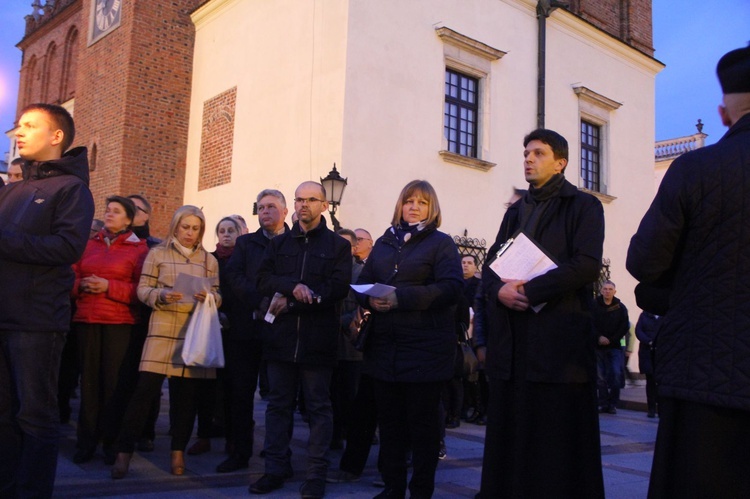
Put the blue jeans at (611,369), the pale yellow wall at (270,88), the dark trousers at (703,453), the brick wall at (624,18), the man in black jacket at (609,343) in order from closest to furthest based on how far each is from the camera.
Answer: the dark trousers at (703,453), the man in black jacket at (609,343), the blue jeans at (611,369), the pale yellow wall at (270,88), the brick wall at (624,18)

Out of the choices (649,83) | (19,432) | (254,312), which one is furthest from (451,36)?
(19,432)

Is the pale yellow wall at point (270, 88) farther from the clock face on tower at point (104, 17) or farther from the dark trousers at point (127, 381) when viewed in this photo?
the dark trousers at point (127, 381)

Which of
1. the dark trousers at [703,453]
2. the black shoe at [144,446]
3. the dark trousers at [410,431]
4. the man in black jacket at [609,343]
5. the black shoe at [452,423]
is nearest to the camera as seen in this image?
the dark trousers at [703,453]

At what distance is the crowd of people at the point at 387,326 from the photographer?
2.41 m

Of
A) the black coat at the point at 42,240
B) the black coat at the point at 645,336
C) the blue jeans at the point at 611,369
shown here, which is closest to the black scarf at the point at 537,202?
the black coat at the point at 42,240

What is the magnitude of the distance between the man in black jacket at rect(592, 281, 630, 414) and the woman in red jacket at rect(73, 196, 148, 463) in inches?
290

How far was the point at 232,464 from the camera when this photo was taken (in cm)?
523

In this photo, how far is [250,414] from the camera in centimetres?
538

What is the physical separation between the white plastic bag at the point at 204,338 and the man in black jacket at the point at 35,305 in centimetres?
131

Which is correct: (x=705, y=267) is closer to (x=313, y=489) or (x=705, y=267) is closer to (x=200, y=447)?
(x=313, y=489)

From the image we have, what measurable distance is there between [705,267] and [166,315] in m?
3.85

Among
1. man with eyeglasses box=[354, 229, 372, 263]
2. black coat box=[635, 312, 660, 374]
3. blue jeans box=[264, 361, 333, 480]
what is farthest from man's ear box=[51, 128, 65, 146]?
black coat box=[635, 312, 660, 374]

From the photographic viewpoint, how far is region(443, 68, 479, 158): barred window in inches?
564

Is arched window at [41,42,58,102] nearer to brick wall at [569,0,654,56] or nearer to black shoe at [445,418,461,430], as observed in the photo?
brick wall at [569,0,654,56]
